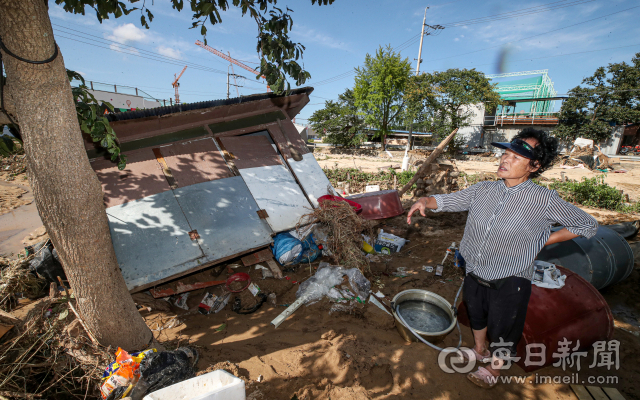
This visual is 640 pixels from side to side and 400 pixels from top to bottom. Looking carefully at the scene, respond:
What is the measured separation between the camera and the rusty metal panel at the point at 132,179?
427 cm

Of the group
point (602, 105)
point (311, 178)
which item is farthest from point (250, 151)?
point (602, 105)

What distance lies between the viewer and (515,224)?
7.12 ft

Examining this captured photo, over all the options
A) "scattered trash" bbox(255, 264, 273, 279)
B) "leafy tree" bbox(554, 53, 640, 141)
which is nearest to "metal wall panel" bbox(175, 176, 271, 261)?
"scattered trash" bbox(255, 264, 273, 279)

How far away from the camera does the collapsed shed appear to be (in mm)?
3916

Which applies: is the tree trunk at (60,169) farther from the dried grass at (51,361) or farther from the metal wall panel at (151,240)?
the metal wall panel at (151,240)

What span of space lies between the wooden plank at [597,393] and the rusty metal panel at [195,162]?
537cm

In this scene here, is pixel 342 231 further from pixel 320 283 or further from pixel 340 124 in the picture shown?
pixel 340 124

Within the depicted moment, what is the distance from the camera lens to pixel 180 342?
304 centimetres

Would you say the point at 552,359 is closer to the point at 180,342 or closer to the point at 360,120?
the point at 180,342

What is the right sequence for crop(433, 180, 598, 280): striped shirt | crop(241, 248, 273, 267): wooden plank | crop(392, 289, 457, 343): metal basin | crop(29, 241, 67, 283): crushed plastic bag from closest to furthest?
crop(433, 180, 598, 280): striped shirt, crop(392, 289, 457, 343): metal basin, crop(29, 241, 67, 283): crushed plastic bag, crop(241, 248, 273, 267): wooden plank

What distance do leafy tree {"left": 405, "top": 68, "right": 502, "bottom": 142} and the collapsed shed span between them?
22.2 m

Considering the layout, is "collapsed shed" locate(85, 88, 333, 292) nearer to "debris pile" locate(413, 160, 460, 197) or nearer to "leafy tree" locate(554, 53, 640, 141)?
"debris pile" locate(413, 160, 460, 197)

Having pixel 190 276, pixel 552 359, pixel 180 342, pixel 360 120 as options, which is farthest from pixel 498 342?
pixel 360 120

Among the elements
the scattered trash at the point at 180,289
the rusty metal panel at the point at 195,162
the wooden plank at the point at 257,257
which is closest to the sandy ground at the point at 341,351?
the scattered trash at the point at 180,289
